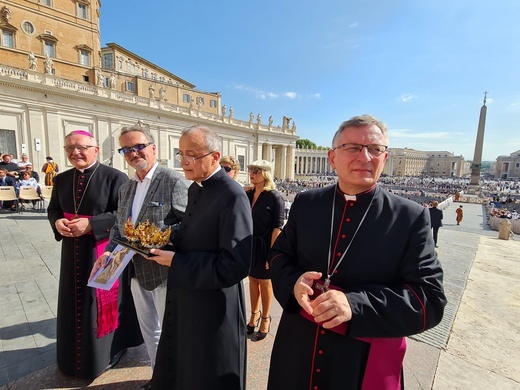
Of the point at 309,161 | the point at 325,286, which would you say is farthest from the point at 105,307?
the point at 309,161

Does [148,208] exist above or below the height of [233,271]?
above

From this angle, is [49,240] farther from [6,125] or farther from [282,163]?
[282,163]

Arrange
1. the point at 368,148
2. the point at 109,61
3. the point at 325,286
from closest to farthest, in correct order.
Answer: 1. the point at 325,286
2. the point at 368,148
3. the point at 109,61

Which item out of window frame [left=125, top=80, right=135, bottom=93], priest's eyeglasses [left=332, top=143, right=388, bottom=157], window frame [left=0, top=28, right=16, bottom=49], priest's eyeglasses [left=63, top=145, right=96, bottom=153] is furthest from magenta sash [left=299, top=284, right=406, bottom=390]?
window frame [left=125, top=80, right=135, bottom=93]

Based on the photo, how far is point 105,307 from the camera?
2520mm

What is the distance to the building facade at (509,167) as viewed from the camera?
11244 centimetres

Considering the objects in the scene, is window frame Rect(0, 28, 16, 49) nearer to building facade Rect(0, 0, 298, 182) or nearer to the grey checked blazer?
building facade Rect(0, 0, 298, 182)

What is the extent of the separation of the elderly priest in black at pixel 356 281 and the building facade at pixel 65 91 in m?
15.1

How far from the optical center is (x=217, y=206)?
1845 millimetres

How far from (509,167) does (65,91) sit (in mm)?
153631

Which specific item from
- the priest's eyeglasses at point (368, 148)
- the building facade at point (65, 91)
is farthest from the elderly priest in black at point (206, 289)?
the building facade at point (65, 91)

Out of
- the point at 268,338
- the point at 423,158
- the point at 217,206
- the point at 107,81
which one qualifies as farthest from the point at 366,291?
the point at 423,158

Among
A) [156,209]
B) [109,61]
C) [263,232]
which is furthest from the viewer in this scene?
[109,61]

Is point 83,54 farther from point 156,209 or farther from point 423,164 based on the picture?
point 423,164
